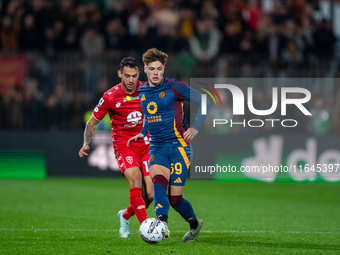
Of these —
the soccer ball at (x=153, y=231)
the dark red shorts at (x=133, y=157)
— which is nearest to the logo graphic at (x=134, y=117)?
the dark red shorts at (x=133, y=157)

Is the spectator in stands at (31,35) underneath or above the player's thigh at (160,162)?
above

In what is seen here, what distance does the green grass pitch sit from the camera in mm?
6648

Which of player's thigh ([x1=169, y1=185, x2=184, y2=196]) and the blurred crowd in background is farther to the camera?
the blurred crowd in background

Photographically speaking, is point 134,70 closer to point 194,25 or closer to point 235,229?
point 235,229

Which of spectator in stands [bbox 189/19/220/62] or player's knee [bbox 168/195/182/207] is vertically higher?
spectator in stands [bbox 189/19/220/62]

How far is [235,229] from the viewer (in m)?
8.35

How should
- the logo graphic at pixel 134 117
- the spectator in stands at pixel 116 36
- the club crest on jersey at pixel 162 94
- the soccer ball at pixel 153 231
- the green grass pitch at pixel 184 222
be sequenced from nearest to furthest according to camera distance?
1. the soccer ball at pixel 153 231
2. the green grass pitch at pixel 184 222
3. the club crest on jersey at pixel 162 94
4. the logo graphic at pixel 134 117
5. the spectator in stands at pixel 116 36

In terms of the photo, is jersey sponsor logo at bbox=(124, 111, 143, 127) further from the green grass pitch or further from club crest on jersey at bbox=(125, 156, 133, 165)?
the green grass pitch

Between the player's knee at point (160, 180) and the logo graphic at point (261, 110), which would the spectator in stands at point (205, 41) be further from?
the player's knee at point (160, 180)

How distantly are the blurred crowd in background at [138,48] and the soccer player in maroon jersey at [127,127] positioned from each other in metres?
8.02

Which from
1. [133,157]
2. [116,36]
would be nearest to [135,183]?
[133,157]

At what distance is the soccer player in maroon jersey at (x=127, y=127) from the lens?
7547 millimetres

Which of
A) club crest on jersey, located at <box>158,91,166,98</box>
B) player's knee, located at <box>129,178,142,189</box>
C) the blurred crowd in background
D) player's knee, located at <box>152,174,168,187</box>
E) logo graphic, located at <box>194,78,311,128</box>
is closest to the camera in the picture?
player's knee, located at <box>152,174,168,187</box>

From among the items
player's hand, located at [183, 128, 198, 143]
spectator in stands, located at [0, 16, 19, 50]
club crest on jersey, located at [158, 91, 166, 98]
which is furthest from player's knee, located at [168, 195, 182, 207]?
spectator in stands, located at [0, 16, 19, 50]
